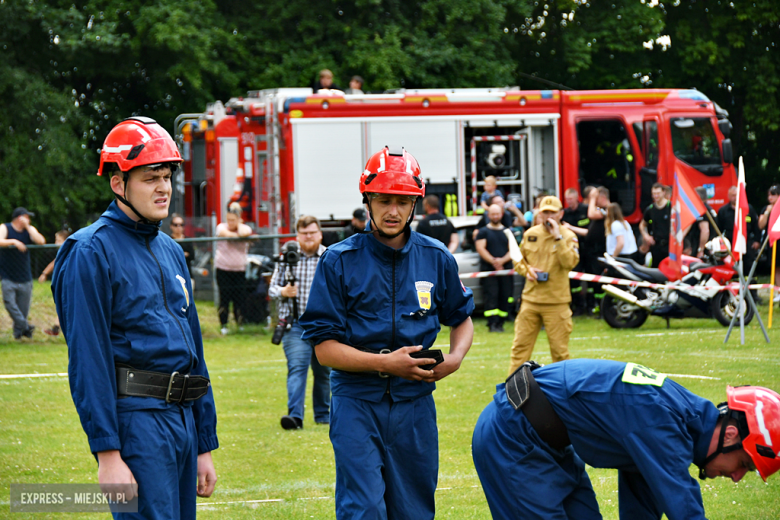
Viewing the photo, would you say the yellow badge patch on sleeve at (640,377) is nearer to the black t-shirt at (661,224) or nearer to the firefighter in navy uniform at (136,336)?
the firefighter in navy uniform at (136,336)

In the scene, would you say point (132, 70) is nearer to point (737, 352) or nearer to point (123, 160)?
point (737, 352)

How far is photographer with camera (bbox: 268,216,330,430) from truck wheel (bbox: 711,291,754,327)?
7269 mm

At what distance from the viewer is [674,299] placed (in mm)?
13844

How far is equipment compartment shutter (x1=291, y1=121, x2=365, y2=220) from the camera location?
626 inches

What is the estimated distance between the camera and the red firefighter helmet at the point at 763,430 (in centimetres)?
354

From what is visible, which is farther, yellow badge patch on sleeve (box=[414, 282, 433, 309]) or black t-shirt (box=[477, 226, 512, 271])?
black t-shirt (box=[477, 226, 512, 271])

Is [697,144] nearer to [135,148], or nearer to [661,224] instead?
[661,224]

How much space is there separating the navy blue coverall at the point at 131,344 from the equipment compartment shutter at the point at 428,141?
12643mm

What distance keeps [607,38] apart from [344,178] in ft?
44.3

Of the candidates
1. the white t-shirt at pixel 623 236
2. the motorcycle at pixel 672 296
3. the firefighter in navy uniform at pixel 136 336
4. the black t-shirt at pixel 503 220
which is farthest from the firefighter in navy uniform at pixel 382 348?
the white t-shirt at pixel 623 236

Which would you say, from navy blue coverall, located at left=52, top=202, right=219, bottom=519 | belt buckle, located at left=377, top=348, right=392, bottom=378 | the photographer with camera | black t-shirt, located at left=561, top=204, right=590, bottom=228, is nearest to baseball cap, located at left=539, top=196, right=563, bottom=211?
the photographer with camera

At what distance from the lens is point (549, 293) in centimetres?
961

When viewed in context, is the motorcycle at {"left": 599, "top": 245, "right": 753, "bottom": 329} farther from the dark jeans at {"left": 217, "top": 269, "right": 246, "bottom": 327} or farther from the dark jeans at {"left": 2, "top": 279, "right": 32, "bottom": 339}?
the dark jeans at {"left": 2, "top": 279, "right": 32, "bottom": 339}

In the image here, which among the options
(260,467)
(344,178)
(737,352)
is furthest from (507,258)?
(260,467)
